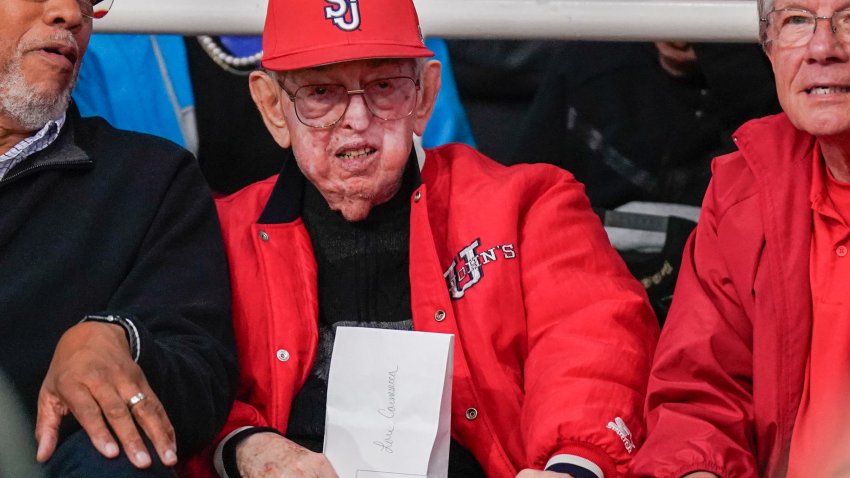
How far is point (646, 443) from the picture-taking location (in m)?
2.11

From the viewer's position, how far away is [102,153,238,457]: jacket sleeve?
2.11 meters

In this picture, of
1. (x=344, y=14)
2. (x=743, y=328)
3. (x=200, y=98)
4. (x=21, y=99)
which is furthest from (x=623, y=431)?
(x=200, y=98)

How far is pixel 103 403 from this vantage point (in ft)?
6.32

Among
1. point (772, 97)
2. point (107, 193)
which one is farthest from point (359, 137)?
point (772, 97)

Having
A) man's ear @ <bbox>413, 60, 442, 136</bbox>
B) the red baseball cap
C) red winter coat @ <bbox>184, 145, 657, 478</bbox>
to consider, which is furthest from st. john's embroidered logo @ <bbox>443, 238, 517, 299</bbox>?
the red baseball cap

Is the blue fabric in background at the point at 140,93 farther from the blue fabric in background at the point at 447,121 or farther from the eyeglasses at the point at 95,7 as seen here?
the eyeglasses at the point at 95,7

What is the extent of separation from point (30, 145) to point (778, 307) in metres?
1.29

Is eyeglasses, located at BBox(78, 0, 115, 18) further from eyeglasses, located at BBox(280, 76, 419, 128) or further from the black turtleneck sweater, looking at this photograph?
the black turtleneck sweater

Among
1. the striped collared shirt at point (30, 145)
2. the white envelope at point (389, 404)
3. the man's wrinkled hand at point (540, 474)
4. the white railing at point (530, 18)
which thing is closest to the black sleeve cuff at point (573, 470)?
the man's wrinkled hand at point (540, 474)

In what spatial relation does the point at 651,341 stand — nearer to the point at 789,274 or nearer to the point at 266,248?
the point at 789,274

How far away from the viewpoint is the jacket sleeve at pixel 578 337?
84.6 inches

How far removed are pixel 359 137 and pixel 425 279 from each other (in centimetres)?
27

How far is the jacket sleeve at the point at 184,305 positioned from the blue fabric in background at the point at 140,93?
0.70m

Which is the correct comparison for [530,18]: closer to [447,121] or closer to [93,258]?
[447,121]
